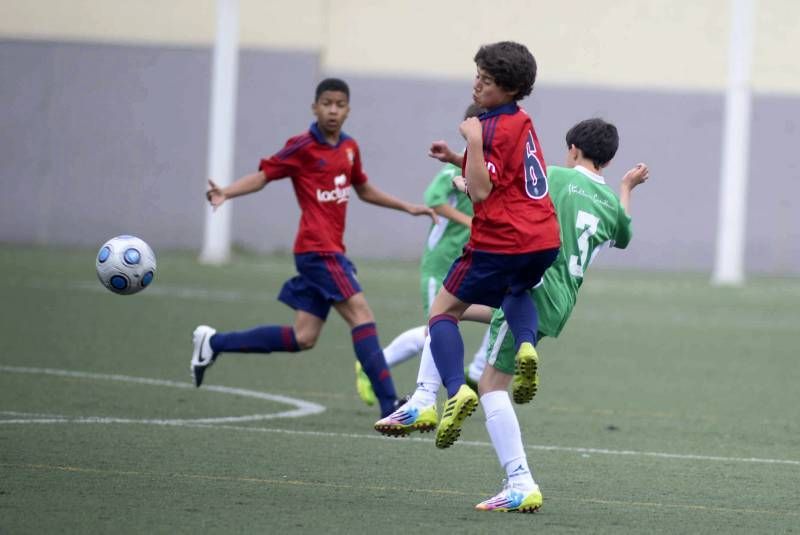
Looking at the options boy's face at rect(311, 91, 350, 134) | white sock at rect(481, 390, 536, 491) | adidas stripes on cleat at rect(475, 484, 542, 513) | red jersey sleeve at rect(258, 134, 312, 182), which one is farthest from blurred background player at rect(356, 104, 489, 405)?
adidas stripes on cleat at rect(475, 484, 542, 513)

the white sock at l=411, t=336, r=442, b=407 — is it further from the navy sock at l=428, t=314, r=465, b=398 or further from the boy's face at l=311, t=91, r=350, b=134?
the boy's face at l=311, t=91, r=350, b=134

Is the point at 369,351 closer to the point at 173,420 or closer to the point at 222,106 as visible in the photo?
the point at 173,420

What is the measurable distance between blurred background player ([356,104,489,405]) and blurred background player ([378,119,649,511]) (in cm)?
240

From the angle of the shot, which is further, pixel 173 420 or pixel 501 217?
pixel 173 420

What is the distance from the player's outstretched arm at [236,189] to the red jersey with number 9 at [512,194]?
2899mm

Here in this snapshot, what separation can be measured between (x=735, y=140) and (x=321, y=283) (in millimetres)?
15155

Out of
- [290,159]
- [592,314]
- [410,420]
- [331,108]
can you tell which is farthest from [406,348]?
[592,314]

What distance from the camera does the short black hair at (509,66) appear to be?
6320mm

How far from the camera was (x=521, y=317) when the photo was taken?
21.0 ft

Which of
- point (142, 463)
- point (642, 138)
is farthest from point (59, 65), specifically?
point (142, 463)

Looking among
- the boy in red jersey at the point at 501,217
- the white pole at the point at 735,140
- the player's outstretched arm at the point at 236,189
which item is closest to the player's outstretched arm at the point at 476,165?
the boy in red jersey at the point at 501,217

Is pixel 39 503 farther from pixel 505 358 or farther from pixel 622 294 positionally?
pixel 622 294

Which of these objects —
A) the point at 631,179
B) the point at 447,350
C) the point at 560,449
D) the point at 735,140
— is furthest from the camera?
the point at 735,140

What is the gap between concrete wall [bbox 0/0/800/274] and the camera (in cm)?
2678
